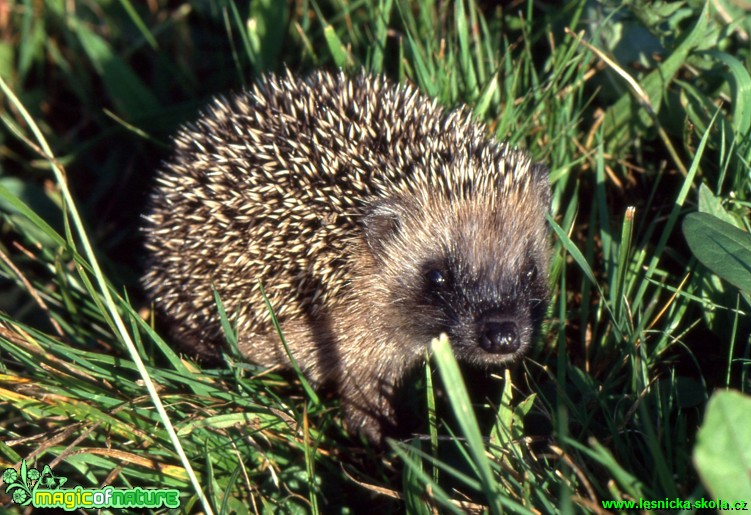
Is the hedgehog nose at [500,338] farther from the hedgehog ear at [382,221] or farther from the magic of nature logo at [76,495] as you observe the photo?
the magic of nature logo at [76,495]

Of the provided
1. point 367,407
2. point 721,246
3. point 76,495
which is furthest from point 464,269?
point 76,495

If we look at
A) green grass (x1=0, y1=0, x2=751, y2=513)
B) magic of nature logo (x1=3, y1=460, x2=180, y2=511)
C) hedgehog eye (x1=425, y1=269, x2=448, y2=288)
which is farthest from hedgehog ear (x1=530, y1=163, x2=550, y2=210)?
magic of nature logo (x1=3, y1=460, x2=180, y2=511)

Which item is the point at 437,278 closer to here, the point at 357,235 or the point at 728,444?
the point at 357,235

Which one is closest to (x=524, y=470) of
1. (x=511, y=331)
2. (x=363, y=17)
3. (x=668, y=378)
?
(x=511, y=331)

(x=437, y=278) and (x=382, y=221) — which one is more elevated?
(x=382, y=221)

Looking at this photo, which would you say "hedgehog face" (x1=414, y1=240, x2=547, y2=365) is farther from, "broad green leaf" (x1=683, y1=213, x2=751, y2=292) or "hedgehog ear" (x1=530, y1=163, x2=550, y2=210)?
"broad green leaf" (x1=683, y1=213, x2=751, y2=292)

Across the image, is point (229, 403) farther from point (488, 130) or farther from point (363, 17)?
point (363, 17)
